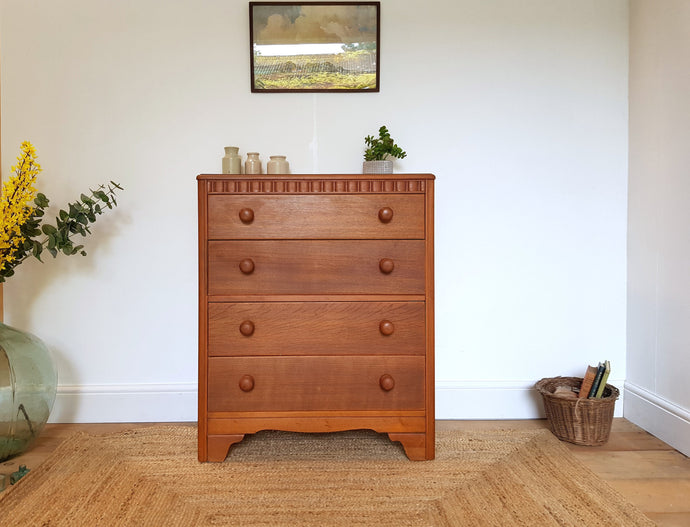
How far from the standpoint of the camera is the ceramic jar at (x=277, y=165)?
2.20m

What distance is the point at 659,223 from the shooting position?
221cm

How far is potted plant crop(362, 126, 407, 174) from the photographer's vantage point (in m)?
2.18

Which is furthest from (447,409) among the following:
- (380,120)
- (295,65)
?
(295,65)

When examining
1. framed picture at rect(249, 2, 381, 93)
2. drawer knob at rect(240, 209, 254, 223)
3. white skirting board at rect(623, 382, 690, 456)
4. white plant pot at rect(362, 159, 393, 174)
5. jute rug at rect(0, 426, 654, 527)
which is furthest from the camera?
framed picture at rect(249, 2, 381, 93)

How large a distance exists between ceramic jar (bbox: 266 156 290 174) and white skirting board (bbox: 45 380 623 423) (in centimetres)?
110

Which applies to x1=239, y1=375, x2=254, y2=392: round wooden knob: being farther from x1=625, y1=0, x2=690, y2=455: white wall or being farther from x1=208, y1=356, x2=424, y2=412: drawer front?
x1=625, y1=0, x2=690, y2=455: white wall

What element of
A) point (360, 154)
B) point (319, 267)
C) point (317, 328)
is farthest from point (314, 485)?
point (360, 154)

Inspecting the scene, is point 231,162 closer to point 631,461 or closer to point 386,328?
point 386,328

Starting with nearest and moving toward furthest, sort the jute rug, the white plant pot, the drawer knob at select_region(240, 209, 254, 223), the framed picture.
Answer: the jute rug < the drawer knob at select_region(240, 209, 254, 223) < the white plant pot < the framed picture

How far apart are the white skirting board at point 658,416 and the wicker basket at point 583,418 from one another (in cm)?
20

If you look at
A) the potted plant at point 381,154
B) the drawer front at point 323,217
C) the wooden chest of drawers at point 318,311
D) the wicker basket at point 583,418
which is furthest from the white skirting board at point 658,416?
the potted plant at point 381,154

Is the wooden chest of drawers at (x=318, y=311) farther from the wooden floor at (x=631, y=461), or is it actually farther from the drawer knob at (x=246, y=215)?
the wooden floor at (x=631, y=461)

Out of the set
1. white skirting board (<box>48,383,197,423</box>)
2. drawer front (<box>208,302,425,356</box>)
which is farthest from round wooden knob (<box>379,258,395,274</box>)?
white skirting board (<box>48,383,197,423</box>)

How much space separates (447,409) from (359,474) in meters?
0.76
